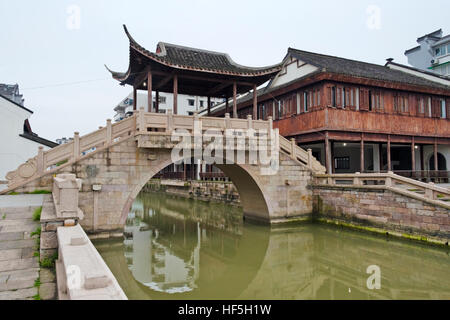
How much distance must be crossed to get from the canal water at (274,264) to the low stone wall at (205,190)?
6573 millimetres

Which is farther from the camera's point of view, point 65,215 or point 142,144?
point 142,144

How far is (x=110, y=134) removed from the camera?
1055cm

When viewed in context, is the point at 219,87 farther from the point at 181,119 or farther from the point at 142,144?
the point at 142,144

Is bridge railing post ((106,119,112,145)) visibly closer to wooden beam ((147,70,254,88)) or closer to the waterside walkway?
wooden beam ((147,70,254,88))

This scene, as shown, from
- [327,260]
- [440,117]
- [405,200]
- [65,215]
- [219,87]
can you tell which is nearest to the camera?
[65,215]

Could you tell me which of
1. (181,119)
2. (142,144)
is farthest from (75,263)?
(181,119)

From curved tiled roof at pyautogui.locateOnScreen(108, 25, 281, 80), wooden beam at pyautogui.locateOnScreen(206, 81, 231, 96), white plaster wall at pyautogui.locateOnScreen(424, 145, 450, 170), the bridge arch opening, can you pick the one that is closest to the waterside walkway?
the bridge arch opening

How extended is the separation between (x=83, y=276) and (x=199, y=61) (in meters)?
11.6

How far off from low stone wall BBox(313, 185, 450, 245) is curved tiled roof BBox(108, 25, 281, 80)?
5860mm

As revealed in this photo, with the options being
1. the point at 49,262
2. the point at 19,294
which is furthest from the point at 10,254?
the point at 19,294

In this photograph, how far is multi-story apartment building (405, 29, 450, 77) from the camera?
107 ft

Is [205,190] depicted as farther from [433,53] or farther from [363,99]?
[433,53]

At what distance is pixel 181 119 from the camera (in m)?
11.3

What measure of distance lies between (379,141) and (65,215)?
593 inches
